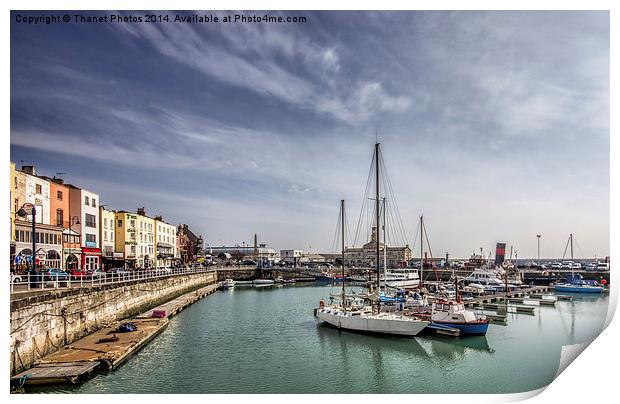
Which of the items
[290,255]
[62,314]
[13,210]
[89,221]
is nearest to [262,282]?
[89,221]

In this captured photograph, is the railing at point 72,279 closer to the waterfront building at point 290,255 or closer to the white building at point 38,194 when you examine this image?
the white building at point 38,194

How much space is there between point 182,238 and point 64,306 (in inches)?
1900

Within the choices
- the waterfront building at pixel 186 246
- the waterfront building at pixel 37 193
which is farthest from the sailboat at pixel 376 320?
the waterfront building at pixel 186 246

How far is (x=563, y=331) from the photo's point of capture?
23562mm

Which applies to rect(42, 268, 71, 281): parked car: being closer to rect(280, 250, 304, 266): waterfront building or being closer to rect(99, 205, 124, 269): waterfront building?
rect(99, 205, 124, 269): waterfront building

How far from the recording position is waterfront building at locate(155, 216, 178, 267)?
48312 mm

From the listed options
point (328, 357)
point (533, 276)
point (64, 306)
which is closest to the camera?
point (64, 306)

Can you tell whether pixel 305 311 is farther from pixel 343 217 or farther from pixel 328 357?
pixel 328 357

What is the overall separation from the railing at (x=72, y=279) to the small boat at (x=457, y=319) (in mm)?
17103

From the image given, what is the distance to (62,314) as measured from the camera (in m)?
15.4

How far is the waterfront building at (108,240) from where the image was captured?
111 ft

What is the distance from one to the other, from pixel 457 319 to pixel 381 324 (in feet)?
13.7

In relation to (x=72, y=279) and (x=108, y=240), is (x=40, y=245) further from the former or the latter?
(x=108, y=240)
